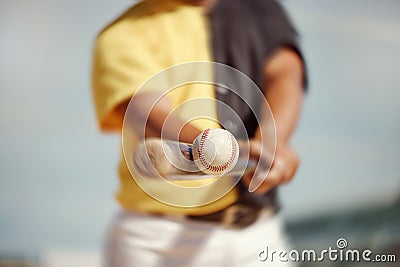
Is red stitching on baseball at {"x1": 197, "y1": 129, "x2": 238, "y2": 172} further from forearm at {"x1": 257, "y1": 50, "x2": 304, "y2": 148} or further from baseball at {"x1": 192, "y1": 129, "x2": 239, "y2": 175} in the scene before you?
forearm at {"x1": 257, "y1": 50, "x2": 304, "y2": 148}

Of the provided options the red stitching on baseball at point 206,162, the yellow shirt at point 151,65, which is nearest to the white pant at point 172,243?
the yellow shirt at point 151,65

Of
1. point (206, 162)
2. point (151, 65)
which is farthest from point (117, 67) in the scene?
point (206, 162)

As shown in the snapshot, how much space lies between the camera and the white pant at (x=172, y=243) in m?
1.59

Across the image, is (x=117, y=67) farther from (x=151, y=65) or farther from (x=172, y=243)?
(x=172, y=243)

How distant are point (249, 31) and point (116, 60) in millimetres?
337

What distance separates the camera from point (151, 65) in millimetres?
1579

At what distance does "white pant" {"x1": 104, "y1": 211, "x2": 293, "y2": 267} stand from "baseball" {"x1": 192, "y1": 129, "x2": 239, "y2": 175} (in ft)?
0.65

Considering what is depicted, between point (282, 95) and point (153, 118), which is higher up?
point (282, 95)

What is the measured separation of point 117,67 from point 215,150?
1.15 feet

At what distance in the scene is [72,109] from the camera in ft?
5.22

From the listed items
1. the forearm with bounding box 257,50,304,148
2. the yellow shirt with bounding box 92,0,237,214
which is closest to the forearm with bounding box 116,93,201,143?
Answer: the yellow shirt with bounding box 92,0,237,214

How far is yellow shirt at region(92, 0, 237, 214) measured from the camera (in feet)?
5.16

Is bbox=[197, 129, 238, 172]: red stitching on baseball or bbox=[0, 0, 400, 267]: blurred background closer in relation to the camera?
bbox=[197, 129, 238, 172]: red stitching on baseball

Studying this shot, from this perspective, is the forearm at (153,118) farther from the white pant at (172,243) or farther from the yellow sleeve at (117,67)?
the white pant at (172,243)
